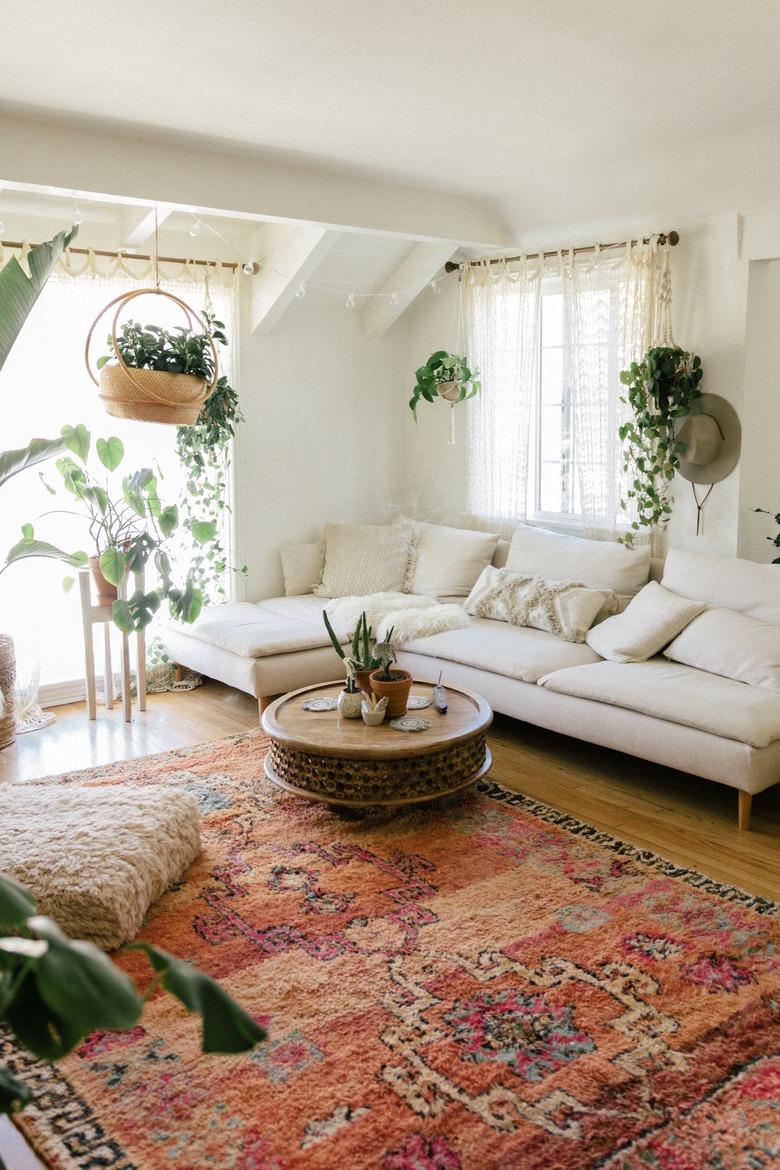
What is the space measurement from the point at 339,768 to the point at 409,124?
2.58m

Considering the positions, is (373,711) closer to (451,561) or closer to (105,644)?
(105,644)

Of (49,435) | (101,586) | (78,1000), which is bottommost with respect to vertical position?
(101,586)

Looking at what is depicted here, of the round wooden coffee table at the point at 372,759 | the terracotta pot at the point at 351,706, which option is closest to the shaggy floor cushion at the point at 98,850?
the round wooden coffee table at the point at 372,759

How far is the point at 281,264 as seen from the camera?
5.52 meters

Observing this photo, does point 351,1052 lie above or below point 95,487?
below

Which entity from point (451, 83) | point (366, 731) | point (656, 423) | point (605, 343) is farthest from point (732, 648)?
point (451, 83)

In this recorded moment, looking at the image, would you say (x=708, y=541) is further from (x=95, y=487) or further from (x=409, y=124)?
(x=95, y=487)

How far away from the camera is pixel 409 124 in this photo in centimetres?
406

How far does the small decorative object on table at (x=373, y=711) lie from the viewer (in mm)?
3729

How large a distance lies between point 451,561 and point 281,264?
1.90 metres

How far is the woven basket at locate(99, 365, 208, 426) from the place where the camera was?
396cm

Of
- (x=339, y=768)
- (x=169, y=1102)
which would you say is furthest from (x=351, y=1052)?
(x=339, y=768)

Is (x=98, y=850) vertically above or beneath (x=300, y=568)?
beneath

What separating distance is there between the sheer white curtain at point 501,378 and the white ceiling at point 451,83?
0.82m
